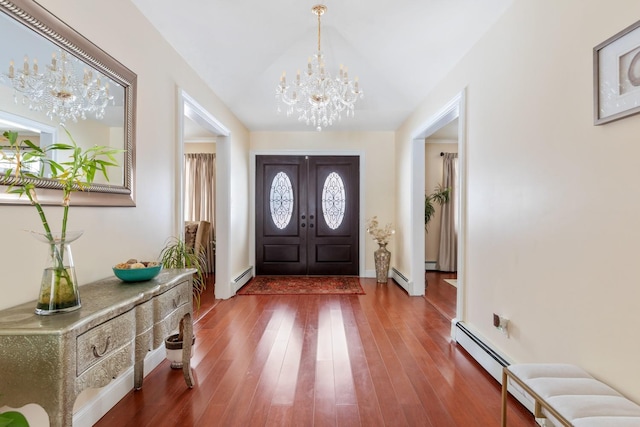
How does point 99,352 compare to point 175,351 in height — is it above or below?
above

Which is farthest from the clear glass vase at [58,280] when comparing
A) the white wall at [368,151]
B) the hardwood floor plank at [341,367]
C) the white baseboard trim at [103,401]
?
the white wall at [368,151]

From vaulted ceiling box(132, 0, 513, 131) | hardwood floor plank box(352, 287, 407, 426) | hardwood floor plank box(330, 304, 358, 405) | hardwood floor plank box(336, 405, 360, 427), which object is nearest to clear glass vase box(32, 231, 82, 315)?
hardwood floor plank box(336, 405, 360, 427)

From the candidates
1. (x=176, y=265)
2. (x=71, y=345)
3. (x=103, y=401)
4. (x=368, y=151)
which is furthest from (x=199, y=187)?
(x=71, y=345)

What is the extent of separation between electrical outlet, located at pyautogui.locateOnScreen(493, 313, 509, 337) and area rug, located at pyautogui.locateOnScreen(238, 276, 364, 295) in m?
2.63

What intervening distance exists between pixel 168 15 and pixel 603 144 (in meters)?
3.03

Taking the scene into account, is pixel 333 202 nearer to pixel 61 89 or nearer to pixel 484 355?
pixel 484 355

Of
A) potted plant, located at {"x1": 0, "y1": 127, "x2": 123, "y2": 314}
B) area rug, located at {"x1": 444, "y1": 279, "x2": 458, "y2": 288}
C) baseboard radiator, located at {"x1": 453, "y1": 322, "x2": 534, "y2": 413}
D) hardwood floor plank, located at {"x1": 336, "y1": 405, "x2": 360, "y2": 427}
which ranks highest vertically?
potted plant, located at {"x1": 0, "y1": 127, "x2": 123, "y2": 314}

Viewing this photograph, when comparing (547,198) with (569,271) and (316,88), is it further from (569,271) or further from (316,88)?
(316,88)

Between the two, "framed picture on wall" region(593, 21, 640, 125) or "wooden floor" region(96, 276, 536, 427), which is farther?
"wooden floor" region(96, 276, 536, 427)

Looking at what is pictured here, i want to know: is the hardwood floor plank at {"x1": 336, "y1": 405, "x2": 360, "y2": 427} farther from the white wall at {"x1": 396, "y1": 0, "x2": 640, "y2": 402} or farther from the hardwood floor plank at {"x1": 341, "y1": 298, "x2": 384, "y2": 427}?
the white wall at {"x1": 396, "y1": 0, "x2": 640, "y2": 402}

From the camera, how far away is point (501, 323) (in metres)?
2.49

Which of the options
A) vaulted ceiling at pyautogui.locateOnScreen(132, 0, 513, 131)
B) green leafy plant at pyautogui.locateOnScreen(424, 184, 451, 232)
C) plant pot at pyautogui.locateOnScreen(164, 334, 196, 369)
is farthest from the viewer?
green leafy plant at pyautogui.locateOnScreen(424, 184, 451, 232)

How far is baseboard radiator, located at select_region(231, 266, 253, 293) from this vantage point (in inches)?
197

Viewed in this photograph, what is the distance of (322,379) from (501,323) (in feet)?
4.50
